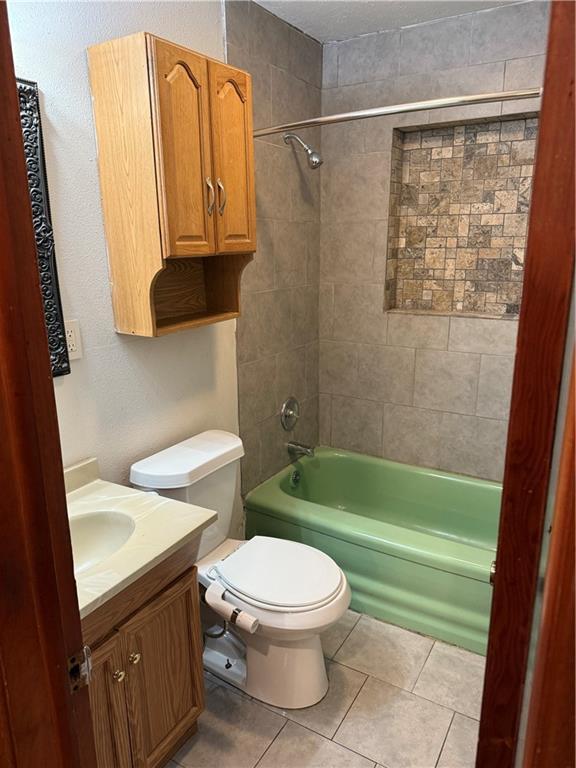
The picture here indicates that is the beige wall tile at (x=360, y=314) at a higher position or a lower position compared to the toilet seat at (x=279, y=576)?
higher

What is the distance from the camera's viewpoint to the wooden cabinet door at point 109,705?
4.42 ft

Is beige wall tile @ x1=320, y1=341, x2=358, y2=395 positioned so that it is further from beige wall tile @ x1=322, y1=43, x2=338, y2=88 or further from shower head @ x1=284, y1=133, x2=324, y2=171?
beige wall tile @ x1=322, y1=43, x2=338, y2=88

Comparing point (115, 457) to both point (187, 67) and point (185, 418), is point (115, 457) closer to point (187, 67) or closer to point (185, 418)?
point (185, 418)

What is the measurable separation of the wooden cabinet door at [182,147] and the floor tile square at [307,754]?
1.64m

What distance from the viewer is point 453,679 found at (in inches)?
81.6

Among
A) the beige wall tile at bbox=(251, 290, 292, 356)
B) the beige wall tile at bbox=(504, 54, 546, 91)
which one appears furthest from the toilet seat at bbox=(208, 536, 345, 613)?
the beige wall tile at bbox=(504, 54, 546, 91)

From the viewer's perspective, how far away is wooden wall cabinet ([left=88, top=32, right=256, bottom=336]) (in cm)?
158

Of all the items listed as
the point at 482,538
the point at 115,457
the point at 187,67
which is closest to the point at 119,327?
the point at 115,457

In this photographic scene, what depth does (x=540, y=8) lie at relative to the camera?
88.6 inches

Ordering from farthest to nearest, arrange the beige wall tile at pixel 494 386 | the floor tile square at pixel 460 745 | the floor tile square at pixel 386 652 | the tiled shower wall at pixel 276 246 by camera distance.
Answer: the beige wall tile at pixel 494 386, the tiled shower wall at pixel 276 246, the floor tile square at pixel 386 652, the floor tile square at pixel 460 745

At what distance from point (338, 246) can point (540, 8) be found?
1.32 metres

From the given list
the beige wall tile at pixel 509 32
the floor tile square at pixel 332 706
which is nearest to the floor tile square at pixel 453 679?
the floor tile square at pixel 332 706

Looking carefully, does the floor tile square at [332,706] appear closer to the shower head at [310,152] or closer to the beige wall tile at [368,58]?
the shower head at [310,152]

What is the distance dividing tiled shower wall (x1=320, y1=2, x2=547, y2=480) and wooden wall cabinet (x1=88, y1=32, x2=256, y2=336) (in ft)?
3.33
